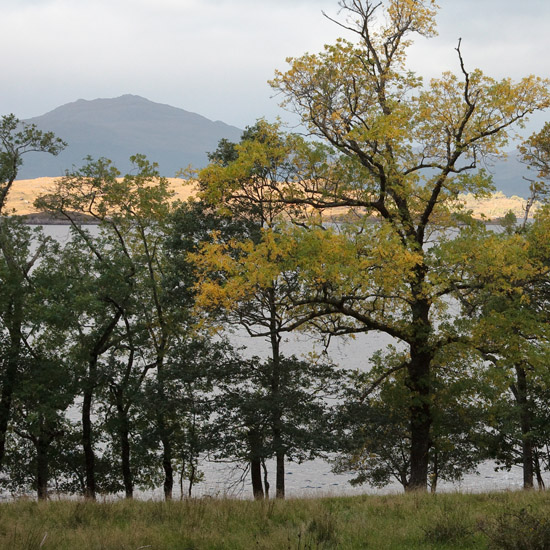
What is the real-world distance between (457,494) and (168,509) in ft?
18.9

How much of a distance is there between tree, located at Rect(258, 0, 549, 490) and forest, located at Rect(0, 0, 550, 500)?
69 mm

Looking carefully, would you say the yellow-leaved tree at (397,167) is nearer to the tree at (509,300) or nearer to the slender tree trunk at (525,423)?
the tree at (509,300)

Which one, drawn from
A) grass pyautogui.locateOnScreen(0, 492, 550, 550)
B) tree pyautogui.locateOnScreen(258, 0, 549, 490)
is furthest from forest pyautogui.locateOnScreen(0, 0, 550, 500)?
grass pyautogui.locateOnScreen(0, 492, 550, 550)

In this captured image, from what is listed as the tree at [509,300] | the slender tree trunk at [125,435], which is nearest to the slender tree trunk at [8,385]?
the slender tree trunk at [125,435]

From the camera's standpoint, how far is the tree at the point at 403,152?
701 inches

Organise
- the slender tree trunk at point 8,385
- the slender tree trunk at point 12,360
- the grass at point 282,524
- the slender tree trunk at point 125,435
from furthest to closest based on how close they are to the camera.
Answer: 1. the slender tree trunk at point 125,435
2. the slender tree trunk at point 8,385
3. the slender tree trunk at point 12,360
4. the grass at point 282,524

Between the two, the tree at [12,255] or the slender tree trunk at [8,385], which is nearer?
the tree at [12,255]

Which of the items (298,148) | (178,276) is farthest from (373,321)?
(178,276)

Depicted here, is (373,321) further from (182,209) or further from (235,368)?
(182,209)

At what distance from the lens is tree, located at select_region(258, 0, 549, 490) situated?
1780 cm

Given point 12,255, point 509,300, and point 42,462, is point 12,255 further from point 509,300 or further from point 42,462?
point 509,300

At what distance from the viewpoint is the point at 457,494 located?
1217 cm

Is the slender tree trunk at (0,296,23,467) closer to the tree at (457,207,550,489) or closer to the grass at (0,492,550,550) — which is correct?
the grass at (0,492,550,550)

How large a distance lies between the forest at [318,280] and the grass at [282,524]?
4.56 m
